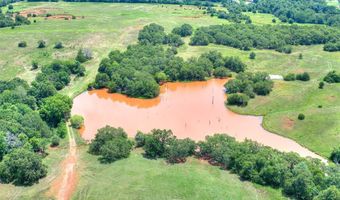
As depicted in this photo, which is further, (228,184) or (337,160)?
(337,160)

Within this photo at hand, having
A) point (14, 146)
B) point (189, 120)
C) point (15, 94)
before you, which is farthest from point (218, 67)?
point (14, 146)

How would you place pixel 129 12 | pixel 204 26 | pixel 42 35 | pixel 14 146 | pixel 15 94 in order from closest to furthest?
pixel 14 146, pixel 15 94, pixel 42 35, pixel 204 26, pixel 129 12

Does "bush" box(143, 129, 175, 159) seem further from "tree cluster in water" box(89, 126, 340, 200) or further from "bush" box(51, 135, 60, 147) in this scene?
"bush" box(51, 135, 60, 147)

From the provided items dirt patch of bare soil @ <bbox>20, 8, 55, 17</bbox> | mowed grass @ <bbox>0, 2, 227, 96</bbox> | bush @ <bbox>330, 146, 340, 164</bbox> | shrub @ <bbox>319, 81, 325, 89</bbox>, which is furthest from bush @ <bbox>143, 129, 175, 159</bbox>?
dirt patch of bare soil @ <bbox>20, 8, 55, 17</bbox>

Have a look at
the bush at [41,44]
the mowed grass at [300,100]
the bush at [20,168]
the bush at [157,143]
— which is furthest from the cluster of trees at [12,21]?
the bush at [157,143]

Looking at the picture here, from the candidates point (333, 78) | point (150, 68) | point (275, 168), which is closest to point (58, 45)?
point (150, 68)

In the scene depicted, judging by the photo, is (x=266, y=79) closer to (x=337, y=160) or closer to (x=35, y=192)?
(x=337, y=160)
